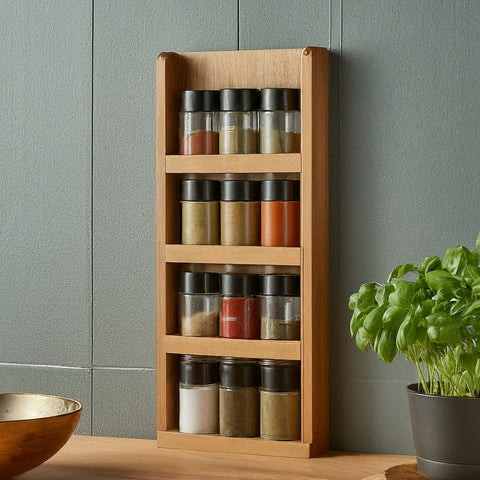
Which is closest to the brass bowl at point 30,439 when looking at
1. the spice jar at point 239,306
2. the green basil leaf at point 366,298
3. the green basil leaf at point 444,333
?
the spice jar at point 239,306

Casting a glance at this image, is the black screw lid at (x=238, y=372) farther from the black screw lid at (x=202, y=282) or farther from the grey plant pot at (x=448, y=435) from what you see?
the grey plant pot at (x=448, y=435)

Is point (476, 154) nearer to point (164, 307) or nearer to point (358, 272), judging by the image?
point (358, 272)

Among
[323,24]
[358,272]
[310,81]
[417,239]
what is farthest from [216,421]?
[323,24]

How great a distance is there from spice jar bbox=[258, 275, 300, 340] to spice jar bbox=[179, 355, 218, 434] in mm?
137

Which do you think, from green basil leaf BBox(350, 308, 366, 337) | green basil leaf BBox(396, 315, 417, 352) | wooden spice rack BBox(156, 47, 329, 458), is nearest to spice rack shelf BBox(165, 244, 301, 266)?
wooden spice rack BBox(156, 47, 329, 458)

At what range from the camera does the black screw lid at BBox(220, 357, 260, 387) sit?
159 centimetres

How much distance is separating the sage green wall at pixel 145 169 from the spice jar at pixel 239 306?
16 cm

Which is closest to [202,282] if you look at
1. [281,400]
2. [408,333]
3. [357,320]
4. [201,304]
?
[201,304]

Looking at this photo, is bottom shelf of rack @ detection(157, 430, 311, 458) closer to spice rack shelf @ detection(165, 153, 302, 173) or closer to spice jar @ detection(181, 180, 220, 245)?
spice jar @ detection(181, 180, 220, 245)

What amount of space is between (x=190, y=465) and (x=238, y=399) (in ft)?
0.50

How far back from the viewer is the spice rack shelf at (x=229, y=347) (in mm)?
1555

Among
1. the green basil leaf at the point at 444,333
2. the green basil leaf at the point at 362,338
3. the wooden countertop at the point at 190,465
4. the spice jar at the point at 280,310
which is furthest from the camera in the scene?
the spice jar at the point at 280,310

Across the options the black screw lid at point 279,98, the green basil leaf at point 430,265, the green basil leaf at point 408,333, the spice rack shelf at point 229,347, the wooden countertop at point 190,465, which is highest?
the black screw lid at point 279,98

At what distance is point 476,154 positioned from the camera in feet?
5.03
